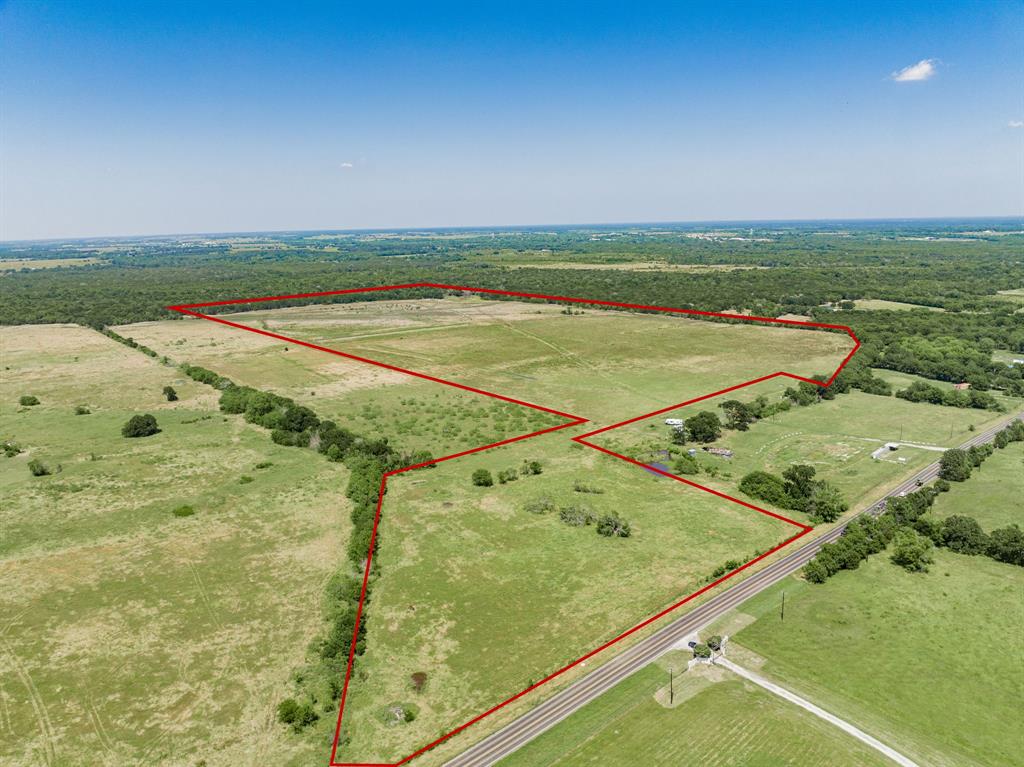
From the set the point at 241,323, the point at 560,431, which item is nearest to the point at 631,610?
the point at 560,431

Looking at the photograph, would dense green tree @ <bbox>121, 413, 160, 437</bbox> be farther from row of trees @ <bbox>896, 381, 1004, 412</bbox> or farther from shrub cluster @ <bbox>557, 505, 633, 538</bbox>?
row of trees @ <bbox>896, 381, 1004, 412</bbox>

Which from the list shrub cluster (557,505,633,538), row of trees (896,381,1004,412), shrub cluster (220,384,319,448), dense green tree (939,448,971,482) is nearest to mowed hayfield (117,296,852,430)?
shrub cluster (220,384,319,448)

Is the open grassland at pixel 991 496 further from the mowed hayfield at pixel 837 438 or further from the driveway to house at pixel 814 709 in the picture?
the driveway to house at pixel 814 709

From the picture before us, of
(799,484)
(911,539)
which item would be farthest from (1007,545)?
(799,484)

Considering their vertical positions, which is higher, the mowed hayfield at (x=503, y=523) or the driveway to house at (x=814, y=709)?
the mowed hayfield at (x=503, y=523)

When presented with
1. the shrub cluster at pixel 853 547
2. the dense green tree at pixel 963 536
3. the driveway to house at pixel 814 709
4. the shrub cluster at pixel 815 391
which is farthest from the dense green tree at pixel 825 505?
the shrub cluster at pixel 815 391

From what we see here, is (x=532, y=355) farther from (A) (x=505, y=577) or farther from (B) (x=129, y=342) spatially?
(B) (x=129, y=342)

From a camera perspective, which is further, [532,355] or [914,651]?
[532,355]

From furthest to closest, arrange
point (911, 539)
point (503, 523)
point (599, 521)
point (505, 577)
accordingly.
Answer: point (503, 523)
point (599, 521)
point (911, 539)
point (505, 577)
